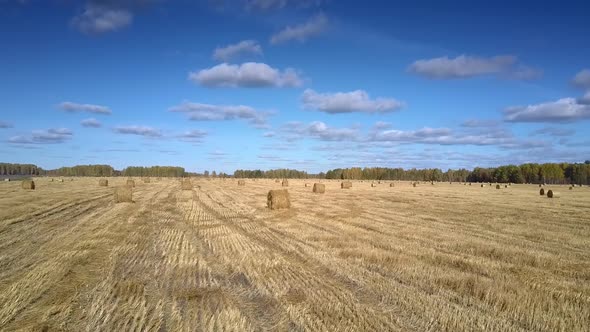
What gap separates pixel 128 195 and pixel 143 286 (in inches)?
860

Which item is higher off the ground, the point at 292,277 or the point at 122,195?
the point at 122,195

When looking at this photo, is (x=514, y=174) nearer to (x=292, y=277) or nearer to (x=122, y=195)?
(x=122, y=195)

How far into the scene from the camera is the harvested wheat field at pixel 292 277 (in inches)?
261

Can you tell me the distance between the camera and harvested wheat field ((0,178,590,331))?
21.7 feet

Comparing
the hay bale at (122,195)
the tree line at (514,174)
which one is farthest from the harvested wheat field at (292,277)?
the tree line at (514,174)

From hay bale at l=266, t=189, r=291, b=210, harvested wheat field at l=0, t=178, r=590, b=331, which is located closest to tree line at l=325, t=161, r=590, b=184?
hay bale at l=266, t=189, r=291, b=210

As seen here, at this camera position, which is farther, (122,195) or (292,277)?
(122,195)

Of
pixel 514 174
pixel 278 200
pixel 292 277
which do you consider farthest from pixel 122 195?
pixel 514 174

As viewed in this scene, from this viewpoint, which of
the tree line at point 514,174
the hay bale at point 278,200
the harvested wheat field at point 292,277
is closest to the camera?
the harvested wheat field at point 292,277

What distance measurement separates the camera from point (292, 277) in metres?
9.23

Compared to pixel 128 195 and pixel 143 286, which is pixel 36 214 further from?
pixel 143 286

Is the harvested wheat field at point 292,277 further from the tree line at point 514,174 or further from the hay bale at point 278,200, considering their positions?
the tree line at point 514,174

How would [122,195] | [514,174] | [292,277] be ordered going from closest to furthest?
[292,277] < [122,195] < [514,174]

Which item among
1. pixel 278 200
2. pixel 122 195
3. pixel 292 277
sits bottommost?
pixel 292 277
